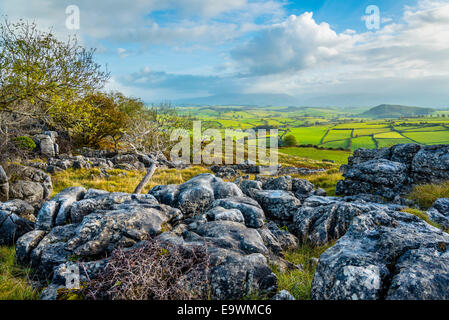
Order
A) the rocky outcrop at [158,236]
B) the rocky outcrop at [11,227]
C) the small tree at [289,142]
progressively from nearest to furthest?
the rocky outcrop at [158,236] < the rocky outcrop at [11,227] < the small tree at [289,142]

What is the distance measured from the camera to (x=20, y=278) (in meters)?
5.70

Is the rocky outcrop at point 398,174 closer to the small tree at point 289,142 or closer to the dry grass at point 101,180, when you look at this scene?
the dry grass at point 101,180

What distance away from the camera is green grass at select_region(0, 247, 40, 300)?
4992 mm

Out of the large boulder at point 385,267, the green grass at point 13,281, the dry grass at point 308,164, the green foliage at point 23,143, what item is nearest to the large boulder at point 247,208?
the large boulder at point 385,267

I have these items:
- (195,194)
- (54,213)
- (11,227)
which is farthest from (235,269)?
(11,227)

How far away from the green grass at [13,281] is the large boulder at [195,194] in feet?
16.6

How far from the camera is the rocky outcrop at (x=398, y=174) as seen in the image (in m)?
14.5

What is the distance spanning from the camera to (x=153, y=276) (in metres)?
4.44

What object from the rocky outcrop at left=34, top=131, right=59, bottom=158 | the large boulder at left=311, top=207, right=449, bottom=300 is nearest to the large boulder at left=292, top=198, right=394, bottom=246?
the large boulder at left=311, top=207, right=449, bottom=300

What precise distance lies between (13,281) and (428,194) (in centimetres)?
1734

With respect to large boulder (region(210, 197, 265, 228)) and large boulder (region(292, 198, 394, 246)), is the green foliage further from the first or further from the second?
large boulder (region(292, 198, 394, 246))

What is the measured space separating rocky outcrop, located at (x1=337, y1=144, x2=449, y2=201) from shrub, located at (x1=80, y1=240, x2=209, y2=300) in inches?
539

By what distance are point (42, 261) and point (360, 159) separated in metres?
23.9
